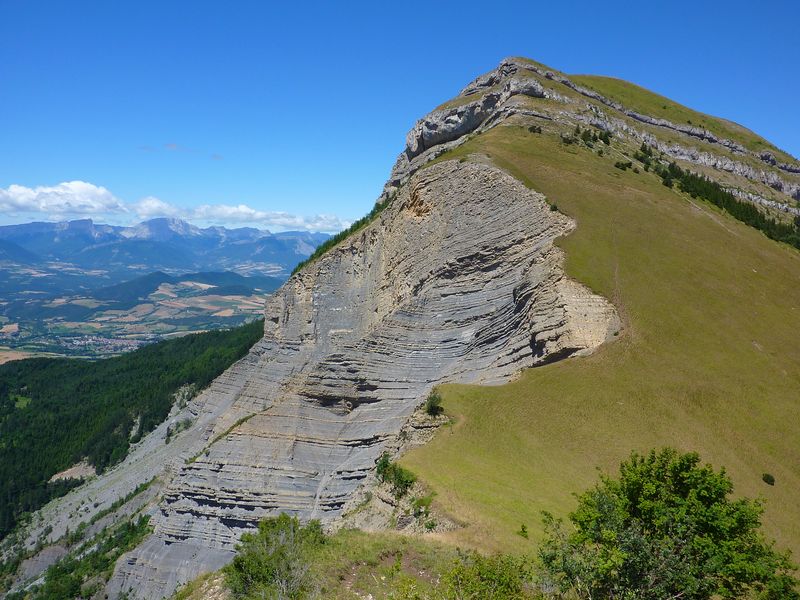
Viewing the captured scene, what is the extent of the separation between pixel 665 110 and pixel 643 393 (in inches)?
4323

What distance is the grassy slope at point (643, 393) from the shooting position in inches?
1057

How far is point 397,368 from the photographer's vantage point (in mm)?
48156

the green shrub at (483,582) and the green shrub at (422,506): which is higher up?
the green shrub at (483,582)

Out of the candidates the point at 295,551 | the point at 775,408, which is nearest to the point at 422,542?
A: the point at 295,551

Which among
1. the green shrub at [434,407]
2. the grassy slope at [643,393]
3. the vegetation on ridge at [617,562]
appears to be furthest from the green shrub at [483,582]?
the green shrub at [434,407]

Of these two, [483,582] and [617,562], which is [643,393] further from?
[483,582]

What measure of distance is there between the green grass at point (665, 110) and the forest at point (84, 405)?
101 meters

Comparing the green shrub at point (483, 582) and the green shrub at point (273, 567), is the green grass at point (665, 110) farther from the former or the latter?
the green shrub at point (483, 582)

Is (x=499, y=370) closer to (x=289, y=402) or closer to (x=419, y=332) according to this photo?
(x=419, y=332)

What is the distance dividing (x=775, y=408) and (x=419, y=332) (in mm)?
27917

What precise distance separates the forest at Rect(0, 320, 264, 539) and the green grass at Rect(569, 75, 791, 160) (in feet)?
333

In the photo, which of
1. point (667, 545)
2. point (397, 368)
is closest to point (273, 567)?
point (667, 545)

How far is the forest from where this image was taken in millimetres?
92938

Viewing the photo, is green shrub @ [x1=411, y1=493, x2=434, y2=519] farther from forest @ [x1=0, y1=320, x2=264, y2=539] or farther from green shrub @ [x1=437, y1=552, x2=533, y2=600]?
forest @ [x1=0, y1=320, x2=264, y2=539]
